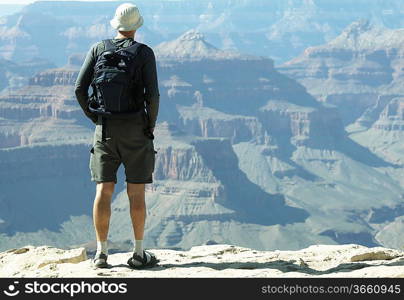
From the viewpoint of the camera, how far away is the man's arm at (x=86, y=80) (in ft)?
45.2

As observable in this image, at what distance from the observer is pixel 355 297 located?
1121cm

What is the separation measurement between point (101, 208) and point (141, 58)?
222 centimetres

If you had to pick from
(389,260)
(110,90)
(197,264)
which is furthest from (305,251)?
(110,90)

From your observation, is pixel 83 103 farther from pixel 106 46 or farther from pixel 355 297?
pixel 355 297

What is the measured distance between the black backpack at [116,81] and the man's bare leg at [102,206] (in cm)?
104

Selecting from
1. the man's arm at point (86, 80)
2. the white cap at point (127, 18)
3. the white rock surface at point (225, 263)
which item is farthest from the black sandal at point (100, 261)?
the white cap at point (127, 18)

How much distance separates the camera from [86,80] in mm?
13828

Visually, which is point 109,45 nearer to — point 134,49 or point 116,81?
point 134,49

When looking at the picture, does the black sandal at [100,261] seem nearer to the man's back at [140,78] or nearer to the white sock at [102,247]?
the white sock at [102,247]

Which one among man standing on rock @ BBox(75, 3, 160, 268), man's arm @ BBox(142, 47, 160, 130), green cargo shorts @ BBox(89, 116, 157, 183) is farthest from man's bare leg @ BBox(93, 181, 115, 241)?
man's arm @ BBox(142, 47, 160, 130)

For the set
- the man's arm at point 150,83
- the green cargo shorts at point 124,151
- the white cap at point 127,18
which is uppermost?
the white cap at point 127,18

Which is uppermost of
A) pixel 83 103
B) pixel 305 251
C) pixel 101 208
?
pixel 83 103

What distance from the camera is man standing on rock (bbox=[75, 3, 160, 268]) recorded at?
13648mm

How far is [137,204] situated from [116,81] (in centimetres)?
187
